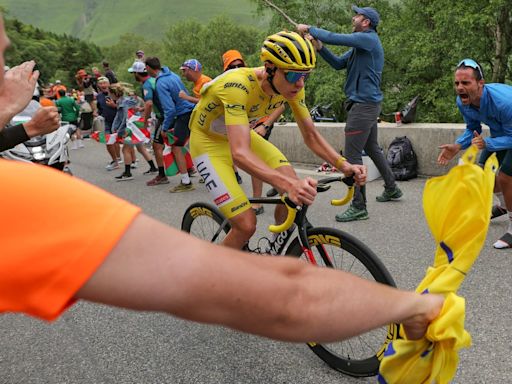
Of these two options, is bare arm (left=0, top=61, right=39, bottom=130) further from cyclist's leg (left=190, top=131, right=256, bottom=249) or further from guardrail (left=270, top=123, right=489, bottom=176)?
guardrail (left=270, top=123, right=489, bottom=176)

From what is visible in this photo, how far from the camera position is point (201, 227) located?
4.00 meters

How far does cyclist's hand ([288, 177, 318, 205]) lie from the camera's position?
2.42 m

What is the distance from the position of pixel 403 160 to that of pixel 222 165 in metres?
4.43

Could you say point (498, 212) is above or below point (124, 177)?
above

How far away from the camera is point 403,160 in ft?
23.2

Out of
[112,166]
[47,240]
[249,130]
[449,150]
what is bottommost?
[112,166]

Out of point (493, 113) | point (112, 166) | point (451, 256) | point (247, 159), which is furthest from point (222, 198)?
point (112, 166)

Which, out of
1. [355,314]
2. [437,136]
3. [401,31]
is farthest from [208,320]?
[401,31]

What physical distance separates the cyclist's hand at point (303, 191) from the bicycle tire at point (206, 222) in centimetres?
116

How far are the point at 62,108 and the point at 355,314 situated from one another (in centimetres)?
1460

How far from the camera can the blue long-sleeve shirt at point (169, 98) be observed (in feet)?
25.0

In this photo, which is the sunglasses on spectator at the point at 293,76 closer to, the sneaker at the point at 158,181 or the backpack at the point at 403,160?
the backpack at the point at 403,160

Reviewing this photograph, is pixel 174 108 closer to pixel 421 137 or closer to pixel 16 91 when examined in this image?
pixel 421 137

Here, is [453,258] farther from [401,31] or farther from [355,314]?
[401,31]
